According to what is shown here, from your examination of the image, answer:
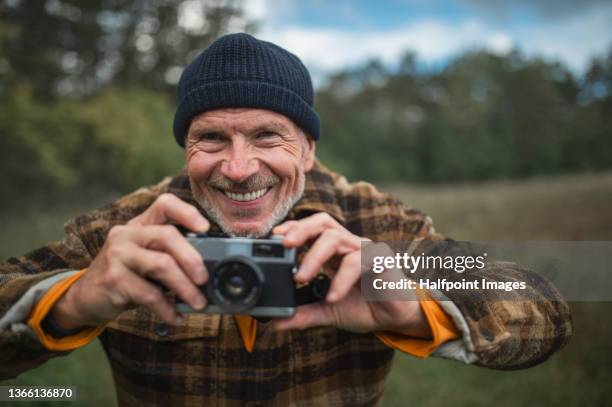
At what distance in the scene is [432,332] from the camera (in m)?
1.71

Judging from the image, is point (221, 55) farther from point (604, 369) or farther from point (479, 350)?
point (604, 369)

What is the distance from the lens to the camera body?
1.53 meters

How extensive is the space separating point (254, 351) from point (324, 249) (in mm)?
952

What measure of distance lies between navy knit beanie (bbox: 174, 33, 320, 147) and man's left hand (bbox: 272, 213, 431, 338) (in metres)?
0.91

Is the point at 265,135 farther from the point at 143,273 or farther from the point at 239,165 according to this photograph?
the point at 143,273

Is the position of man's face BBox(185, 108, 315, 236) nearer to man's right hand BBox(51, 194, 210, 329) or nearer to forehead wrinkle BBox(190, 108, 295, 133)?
forehead wrinkle BBox(190, 108, 295, 133)

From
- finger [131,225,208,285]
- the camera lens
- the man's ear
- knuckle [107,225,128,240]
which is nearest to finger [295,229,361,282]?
the camera lens

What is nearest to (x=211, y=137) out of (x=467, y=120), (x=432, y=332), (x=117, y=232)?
(x=117, y=232)

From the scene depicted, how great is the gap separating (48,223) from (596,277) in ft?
37.7

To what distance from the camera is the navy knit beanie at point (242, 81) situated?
7.44ft

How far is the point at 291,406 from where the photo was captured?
2.24 m

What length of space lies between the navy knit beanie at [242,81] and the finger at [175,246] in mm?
930

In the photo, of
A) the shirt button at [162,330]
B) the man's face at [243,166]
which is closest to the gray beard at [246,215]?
the man's face at [243,166]

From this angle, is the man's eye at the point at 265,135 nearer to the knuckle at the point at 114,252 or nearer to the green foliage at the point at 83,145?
the knuckle at the point at 114,252
